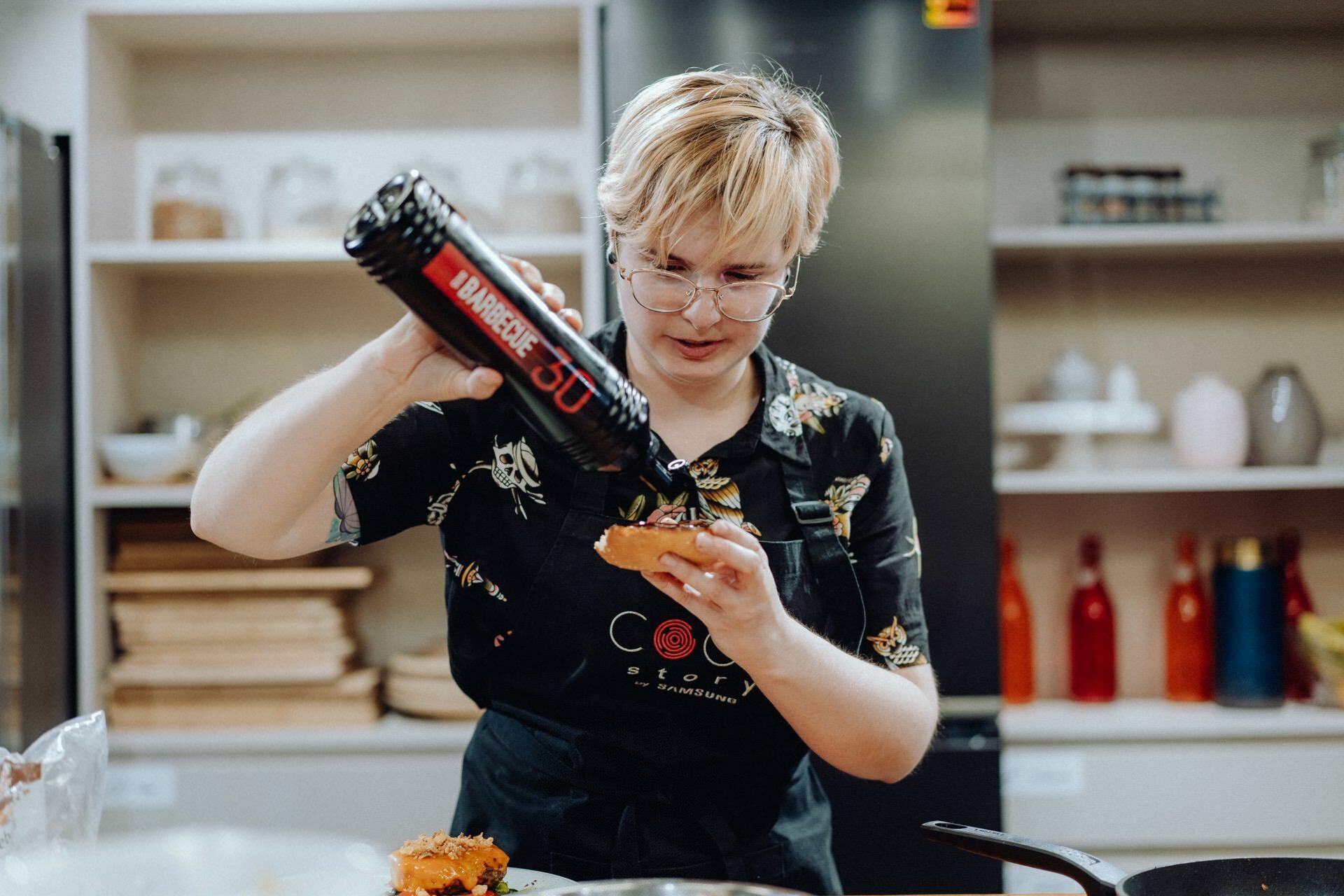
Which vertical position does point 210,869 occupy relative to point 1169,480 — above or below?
below

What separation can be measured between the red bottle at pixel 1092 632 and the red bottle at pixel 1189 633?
0.42 feet

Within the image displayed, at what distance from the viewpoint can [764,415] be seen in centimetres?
113

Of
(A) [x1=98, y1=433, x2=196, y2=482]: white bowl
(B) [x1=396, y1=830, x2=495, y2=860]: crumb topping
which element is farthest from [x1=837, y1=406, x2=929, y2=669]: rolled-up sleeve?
(A) [x1=98, y1=433, x2=196, y2=482]: white bowl

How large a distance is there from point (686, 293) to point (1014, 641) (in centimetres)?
154

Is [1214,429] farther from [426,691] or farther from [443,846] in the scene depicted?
[443,846]

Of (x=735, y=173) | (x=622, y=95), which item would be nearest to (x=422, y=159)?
(x=622, y=95)

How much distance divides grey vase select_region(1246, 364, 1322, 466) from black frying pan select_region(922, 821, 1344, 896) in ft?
5.68

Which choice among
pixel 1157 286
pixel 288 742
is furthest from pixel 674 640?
pixel 1157 286

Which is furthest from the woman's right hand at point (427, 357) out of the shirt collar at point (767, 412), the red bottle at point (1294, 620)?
the red bottle at point (1294, 620)

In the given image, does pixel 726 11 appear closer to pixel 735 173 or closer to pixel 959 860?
pixel 735 173

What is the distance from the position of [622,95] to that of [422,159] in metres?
0.46

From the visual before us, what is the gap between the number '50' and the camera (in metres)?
0.74

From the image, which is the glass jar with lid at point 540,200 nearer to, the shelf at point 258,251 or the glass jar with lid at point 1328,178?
the shelf at point 258,251

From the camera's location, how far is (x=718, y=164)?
956 millimetres
